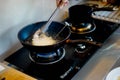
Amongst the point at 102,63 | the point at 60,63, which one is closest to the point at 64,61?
the point at 60,63

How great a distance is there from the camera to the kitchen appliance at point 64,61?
0.74 metres

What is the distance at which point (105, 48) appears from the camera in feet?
3.22

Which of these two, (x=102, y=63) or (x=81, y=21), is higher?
(x=81, y=21)

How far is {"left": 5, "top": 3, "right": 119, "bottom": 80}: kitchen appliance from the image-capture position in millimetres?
740

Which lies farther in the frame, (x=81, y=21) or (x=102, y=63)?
(x=81, y=21)

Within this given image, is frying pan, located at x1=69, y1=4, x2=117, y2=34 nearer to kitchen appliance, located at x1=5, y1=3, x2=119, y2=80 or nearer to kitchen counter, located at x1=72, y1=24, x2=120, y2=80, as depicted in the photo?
kitchen appliance, located at x1=5, y1=3, x2=119, y2=80

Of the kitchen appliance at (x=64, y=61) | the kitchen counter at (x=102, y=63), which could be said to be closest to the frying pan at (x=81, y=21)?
the kitchen appliance at (x=64, y=61)

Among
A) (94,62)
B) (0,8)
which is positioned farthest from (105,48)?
(0,8)

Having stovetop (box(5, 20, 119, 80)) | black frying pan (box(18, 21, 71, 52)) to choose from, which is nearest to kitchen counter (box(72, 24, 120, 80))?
stovetop (box(5, 20, 119, 80))

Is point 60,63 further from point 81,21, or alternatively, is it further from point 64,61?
point 81,21

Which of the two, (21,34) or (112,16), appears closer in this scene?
(21,34)

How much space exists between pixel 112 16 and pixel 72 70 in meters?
0.57

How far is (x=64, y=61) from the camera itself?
811 mm

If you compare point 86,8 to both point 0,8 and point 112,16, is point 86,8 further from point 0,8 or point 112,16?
point 0,8
